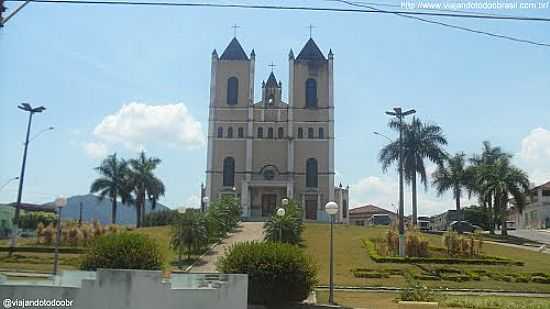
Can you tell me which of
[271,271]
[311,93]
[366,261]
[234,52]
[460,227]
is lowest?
[271,271]

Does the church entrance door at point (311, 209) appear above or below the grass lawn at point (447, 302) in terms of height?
above

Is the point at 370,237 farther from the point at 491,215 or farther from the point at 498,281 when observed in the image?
the point at 491,215

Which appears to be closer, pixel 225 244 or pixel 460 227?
pixel 225 244

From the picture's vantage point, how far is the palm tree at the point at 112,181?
6119 cm

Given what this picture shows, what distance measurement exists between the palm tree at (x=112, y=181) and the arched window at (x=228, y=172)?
33.7 feet

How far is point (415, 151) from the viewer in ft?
156

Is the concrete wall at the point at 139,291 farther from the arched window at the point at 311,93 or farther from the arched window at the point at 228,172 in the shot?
the arched window at the point at 311,93

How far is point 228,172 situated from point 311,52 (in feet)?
52.2

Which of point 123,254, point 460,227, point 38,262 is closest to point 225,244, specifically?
point 38,262

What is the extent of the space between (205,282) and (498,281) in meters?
16.7

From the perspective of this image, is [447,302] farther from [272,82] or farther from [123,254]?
[272,82]

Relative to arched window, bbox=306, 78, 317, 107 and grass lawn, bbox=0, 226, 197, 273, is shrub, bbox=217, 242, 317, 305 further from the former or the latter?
arched window, bbox=306, 78, 317, 107

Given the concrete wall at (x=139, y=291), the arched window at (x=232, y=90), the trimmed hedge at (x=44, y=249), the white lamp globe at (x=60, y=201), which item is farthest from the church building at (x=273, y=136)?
the concrete wall at (x=139, y=291)

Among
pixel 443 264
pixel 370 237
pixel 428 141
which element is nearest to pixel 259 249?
pixel 443 264
